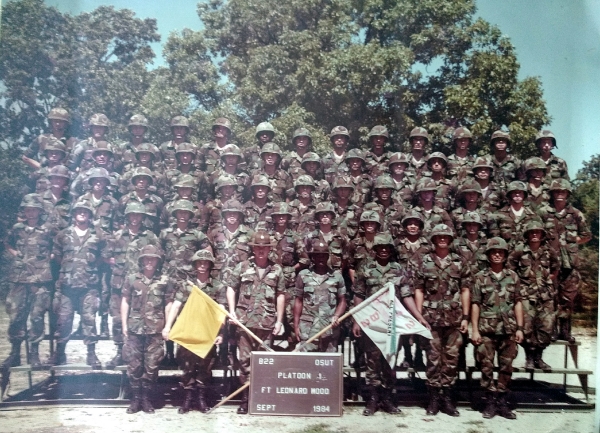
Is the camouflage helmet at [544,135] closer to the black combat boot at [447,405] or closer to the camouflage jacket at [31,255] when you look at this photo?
the black combat boot at [447,405]

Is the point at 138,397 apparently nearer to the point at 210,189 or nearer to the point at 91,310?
the point at 91,310

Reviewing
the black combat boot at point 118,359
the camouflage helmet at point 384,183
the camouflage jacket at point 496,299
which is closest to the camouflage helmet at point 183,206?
the black combat boot at point 118,359

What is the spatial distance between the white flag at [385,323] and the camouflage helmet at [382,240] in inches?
17.8

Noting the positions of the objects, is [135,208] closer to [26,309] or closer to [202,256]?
[202,256]

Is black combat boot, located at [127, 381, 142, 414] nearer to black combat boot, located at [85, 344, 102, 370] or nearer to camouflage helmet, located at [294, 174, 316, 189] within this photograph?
black combat boot, located at [85, 344, 102, 370]

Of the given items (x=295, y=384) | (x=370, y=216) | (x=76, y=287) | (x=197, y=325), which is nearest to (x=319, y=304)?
(x=295, y=384)

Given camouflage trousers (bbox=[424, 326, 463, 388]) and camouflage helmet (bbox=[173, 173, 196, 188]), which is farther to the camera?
camouflage helmet (bbox=[173, 173, 196, 188])

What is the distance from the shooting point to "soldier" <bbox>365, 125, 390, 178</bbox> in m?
7.56

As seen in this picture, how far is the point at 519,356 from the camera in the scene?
745cm

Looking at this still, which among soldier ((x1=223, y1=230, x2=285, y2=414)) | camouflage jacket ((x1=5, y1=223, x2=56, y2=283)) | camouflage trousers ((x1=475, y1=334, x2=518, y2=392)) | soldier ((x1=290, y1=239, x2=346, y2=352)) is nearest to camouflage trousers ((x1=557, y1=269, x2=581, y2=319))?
camouflage trousers ((x1=475, y1=334, x2=518, y2=392))

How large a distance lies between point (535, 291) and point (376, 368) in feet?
6.72

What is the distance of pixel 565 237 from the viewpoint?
7434mm

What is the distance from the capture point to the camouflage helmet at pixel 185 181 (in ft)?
23.8

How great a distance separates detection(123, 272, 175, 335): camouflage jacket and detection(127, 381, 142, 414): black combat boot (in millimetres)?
618
